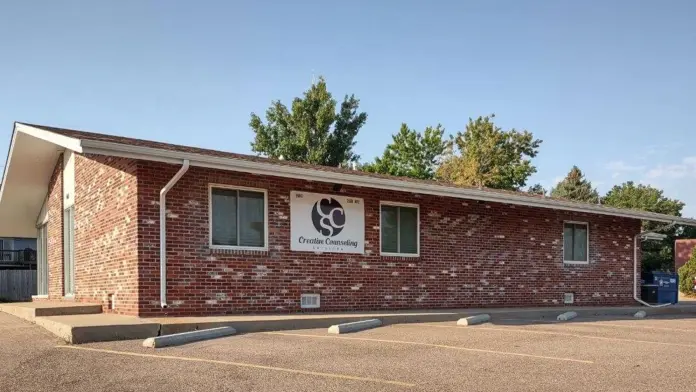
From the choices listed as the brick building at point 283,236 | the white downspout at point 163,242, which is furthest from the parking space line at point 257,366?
the brick building at point 283,236

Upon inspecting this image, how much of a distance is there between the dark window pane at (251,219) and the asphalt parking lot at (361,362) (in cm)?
268

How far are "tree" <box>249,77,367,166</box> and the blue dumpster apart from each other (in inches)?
928

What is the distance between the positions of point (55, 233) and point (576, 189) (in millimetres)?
51249

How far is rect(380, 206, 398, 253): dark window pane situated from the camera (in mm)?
14820

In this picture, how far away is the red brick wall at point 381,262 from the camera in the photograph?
11719 mm

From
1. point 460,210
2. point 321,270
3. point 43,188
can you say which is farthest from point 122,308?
point 43,188

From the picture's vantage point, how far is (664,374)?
286 inches

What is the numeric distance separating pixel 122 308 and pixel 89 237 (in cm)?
297

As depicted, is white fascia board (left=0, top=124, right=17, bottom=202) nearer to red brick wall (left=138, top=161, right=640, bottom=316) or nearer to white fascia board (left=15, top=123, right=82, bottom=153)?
white fascia board (left=15, top=123, right=82, bottom=153)

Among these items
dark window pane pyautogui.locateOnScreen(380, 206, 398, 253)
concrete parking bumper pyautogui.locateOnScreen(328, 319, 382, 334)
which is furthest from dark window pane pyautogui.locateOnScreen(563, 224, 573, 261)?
concrete parking bumper pyautogui.locateOnScreen(328, 319, 382, 334)

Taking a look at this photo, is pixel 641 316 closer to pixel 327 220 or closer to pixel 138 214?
pixel 327 220

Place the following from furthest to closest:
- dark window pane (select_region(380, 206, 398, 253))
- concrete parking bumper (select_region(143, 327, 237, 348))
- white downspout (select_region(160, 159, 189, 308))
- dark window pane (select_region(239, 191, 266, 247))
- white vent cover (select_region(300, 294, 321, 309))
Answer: dark window pane (select_region(380, 206, 398, 253))
white vent cover (select_region(300, 294, 321, 309))
dark window pane (select_region(239, 191, 266, 247))
white downspout (select_region(160, 159, 189, 308))
concrete parking bumper (select_region(143, 327, 237, 348))

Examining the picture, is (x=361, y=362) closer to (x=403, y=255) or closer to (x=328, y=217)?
(x=328, y=217)

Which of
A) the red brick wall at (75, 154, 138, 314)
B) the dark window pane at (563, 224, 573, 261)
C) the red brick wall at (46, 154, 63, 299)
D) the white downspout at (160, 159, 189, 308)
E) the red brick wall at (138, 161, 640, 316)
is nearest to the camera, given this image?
the white downspout at (160, 159, 189, 308)
